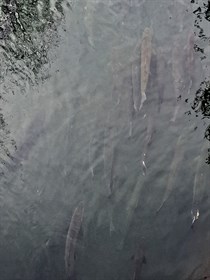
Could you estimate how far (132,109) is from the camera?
10.1ft

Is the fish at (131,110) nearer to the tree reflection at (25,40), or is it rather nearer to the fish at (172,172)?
the fish at (172,172)

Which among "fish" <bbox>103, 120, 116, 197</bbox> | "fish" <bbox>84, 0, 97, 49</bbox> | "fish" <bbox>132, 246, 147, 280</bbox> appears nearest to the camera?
"fish" <bbox>132, 246, 147, 280</bbox>

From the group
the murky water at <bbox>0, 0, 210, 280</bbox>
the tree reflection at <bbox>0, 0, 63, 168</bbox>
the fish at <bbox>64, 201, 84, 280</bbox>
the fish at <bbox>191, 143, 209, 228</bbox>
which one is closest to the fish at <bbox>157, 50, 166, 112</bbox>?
the murky water at <bbox>0, 0, 210, 280</bbox>

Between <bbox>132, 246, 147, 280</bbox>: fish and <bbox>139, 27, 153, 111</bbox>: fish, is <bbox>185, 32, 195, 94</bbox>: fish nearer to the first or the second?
<bbox>139, 27, 153, 111</bbox>: fish

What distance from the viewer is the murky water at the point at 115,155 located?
2.99 meters

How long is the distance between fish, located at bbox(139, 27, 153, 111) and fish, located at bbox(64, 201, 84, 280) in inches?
37.4

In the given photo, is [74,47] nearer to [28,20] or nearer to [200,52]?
[28,20]

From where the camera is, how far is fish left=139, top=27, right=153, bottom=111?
3.11m

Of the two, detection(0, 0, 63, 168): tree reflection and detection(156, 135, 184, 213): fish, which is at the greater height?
detection(0, 0, 63, 168): tree reflection

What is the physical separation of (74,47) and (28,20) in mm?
500

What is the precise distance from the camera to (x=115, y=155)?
3055mm

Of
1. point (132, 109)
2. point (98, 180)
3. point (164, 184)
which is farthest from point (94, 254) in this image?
point (132, 109)

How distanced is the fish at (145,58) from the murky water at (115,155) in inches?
1.1

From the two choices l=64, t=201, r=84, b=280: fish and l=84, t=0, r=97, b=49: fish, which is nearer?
l=64, t=201, r=84, b=280: fish
